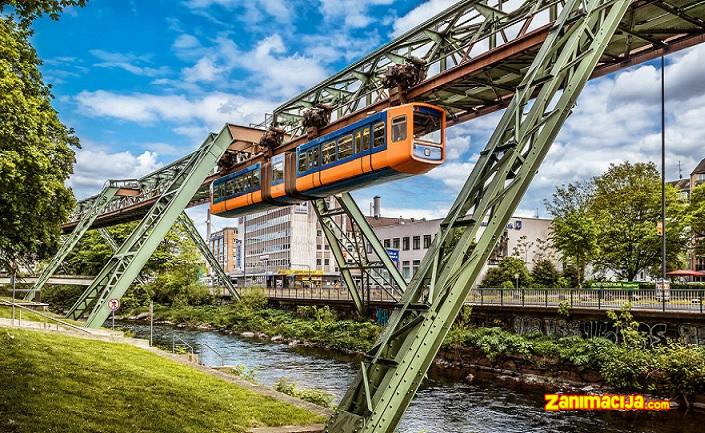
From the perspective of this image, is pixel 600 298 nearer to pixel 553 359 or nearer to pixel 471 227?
pixel 553 359

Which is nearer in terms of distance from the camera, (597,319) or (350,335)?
(597,319)

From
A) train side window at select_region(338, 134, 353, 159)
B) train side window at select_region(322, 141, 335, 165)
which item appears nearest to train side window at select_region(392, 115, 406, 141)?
train side window at select_region(338, 134, 353, 159)

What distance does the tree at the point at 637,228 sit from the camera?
2057 inches

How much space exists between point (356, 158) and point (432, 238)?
165 ft

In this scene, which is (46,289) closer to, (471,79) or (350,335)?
(350,335)

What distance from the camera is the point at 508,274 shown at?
2021 inches

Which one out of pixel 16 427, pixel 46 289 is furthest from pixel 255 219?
pixel 16 427

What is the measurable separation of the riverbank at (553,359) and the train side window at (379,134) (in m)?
13.8

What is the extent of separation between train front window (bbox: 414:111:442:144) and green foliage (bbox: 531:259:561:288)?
1404 inches

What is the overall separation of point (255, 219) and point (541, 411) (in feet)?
361

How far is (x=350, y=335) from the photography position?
137ft

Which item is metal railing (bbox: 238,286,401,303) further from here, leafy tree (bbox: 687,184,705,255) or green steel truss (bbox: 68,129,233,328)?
leafy tree (bbox: 687,184,705,255)

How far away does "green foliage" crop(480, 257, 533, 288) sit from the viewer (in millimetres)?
51250

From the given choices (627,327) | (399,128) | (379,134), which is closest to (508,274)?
(627,327)
